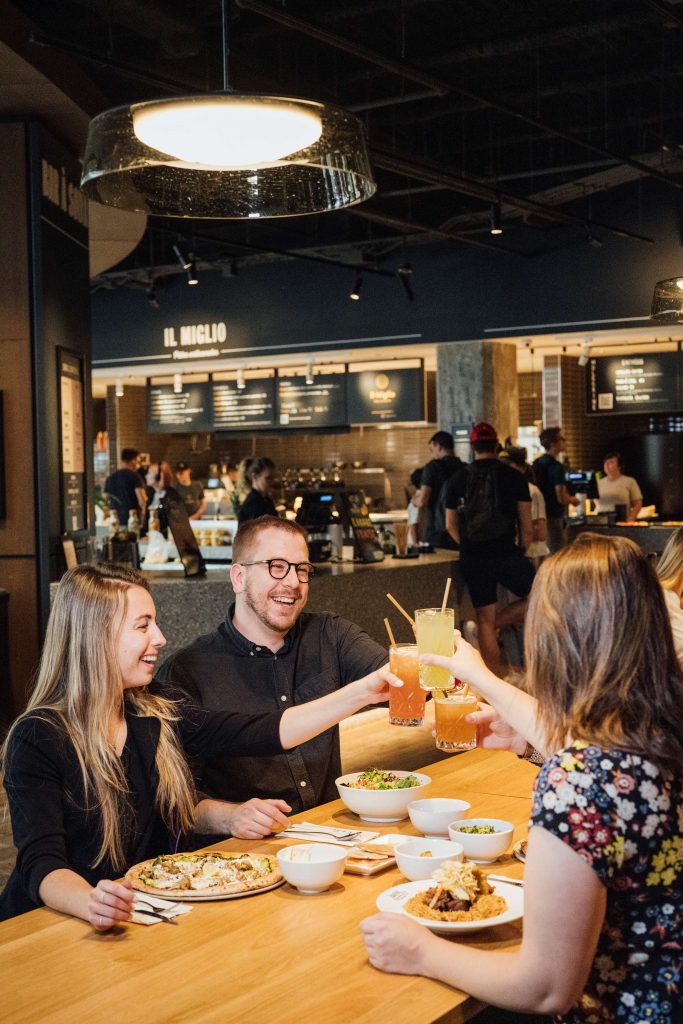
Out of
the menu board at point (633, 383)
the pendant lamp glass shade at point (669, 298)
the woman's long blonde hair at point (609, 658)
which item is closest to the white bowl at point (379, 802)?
the woman's long blonde hair at point (609, 658)

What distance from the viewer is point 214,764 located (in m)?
2.94

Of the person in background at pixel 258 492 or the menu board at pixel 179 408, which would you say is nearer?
the person in background at pixel 258 492

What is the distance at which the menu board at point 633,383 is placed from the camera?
11.8 metres

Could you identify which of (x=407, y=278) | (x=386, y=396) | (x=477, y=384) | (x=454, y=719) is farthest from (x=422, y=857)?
(x=386, y=396)

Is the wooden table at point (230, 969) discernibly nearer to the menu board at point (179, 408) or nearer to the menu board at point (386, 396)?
the menu board at point (386, 396)

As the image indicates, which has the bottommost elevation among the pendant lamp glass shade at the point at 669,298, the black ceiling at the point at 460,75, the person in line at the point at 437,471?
the person in line at the point at 437,471

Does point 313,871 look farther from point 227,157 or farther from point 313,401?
point 313,401

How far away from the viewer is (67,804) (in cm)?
234

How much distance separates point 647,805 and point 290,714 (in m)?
1.20

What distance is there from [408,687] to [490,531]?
5417 mm

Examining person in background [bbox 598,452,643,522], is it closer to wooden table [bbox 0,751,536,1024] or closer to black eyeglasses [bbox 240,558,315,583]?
black eyeglasses [bbox 240,558,315,583]

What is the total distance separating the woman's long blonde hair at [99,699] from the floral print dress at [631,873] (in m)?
1.07

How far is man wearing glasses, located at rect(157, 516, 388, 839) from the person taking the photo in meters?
2.95

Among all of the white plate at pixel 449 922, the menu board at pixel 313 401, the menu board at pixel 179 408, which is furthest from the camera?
the menu board at pixel 179 408
